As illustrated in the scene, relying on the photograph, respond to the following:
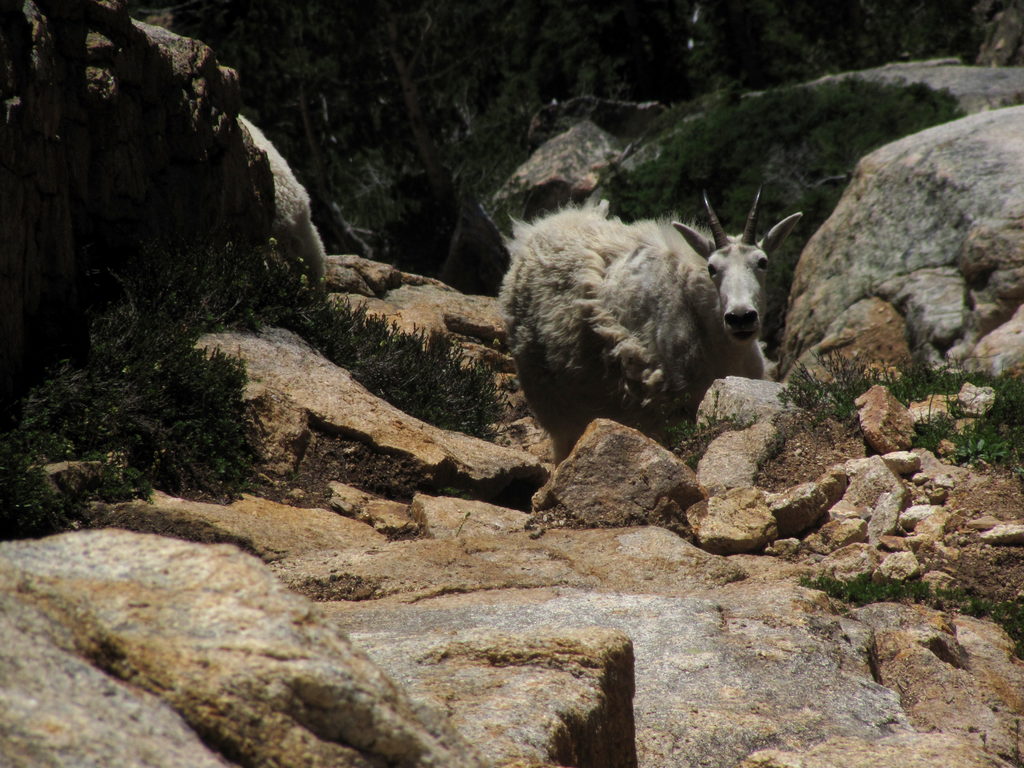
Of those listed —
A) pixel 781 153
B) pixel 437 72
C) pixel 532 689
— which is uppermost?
pixel 437 72

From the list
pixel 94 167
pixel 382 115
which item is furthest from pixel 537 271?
pixel 382 115

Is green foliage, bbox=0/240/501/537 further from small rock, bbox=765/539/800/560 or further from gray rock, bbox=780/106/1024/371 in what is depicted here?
gray rock, bbox=780/106/1024/371

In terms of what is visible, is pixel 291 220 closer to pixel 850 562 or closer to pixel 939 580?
pixel 850 562

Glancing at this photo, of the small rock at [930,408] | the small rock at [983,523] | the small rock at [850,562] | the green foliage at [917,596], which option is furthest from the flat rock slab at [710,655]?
the small rock at [930,408]

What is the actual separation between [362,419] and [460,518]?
4.69 ft

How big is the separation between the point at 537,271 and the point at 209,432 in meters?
4.09

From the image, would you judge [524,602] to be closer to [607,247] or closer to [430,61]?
[607,247]

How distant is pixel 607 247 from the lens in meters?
9.28

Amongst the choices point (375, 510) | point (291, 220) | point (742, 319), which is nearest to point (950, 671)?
point (375, 510)

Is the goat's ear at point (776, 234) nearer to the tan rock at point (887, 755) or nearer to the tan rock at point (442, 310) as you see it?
the tan rock at point (442, 310)

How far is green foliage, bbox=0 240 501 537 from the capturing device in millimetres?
5441

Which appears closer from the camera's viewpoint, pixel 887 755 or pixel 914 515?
pixel 887 755

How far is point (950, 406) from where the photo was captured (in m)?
6.74

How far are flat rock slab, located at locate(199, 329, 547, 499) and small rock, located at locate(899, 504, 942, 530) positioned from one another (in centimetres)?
277
